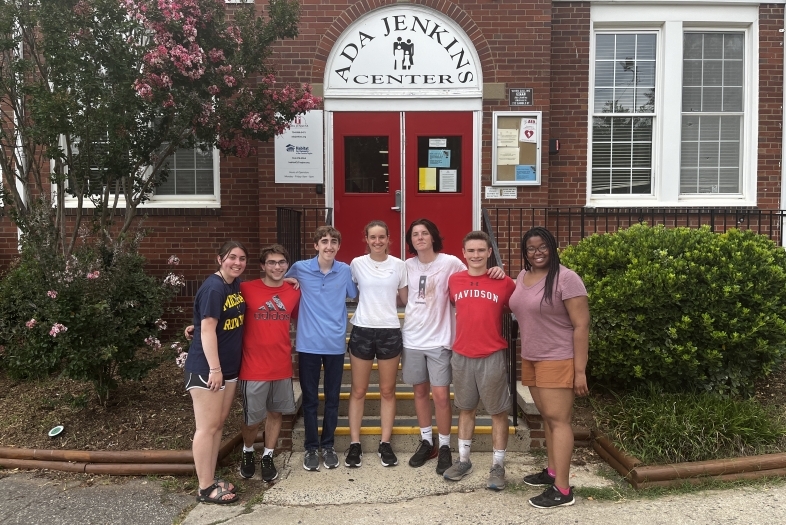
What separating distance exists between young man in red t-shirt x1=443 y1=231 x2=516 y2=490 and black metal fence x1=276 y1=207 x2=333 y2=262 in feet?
7.83

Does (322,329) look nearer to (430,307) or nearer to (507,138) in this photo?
(430,307)

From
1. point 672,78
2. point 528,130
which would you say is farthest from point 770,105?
point 528,130

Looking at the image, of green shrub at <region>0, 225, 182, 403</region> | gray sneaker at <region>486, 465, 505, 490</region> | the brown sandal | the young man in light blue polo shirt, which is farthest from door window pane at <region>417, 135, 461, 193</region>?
the brown sandal

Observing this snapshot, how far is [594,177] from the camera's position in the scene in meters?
7.75

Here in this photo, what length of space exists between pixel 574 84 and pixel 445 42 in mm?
1675

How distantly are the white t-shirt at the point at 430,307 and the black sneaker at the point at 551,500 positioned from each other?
1.10 m

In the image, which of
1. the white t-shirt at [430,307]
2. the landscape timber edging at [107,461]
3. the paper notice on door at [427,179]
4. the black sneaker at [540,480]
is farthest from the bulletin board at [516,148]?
the landscape timber edging at [107,461]

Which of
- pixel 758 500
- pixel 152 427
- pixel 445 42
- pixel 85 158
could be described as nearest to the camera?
pixel 758 500

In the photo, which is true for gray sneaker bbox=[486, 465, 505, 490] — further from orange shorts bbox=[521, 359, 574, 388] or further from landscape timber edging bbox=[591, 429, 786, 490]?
landscape timber edging bbox=[591, 429, 786, 490]

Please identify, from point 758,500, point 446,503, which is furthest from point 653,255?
point 446,503

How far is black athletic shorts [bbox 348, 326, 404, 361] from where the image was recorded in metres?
4.27

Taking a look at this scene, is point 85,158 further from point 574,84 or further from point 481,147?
point 574,84

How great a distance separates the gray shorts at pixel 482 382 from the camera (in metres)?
4.04

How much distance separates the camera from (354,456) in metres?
4.43
